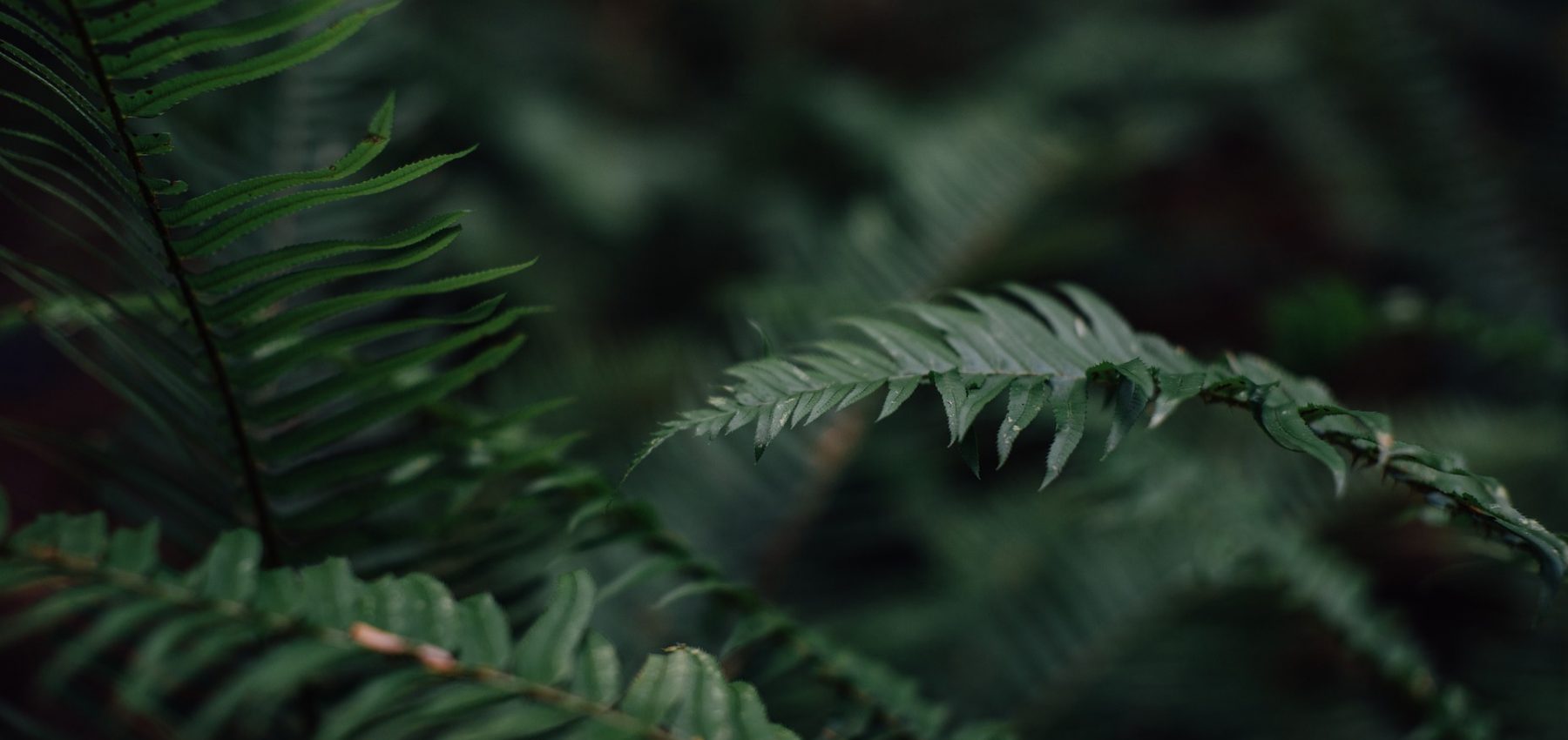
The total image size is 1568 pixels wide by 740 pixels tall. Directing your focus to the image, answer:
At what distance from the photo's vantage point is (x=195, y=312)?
25.4 inches

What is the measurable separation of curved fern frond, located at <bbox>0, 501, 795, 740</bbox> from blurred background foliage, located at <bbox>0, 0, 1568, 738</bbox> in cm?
26

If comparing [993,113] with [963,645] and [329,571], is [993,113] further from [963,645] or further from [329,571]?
[329,571]

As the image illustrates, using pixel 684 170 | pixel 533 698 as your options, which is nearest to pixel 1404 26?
pixel 684 170

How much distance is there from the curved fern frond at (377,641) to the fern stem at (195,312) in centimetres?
10

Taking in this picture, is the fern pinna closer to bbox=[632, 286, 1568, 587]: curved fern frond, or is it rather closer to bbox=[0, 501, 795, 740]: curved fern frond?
bbox=[0, 501, 795, 740]: curved fern frond

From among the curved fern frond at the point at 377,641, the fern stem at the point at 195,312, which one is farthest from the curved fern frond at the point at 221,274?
the curved fern frond at the point at 377,641

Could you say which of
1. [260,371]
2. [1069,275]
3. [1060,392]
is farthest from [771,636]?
[1069,275]

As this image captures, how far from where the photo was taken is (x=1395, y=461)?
0.67 metres

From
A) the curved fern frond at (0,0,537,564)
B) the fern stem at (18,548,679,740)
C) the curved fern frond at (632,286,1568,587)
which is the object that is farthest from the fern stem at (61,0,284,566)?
the curved fern frond at (632,286,1568,587)

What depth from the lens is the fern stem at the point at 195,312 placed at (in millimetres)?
521

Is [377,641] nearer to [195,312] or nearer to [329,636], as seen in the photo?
[329,636]

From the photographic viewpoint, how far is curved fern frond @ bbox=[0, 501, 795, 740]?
1.89ft

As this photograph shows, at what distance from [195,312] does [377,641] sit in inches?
10.3

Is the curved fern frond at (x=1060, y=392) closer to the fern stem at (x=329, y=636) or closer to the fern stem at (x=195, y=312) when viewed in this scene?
the fern stem at (x=329, y=636)
